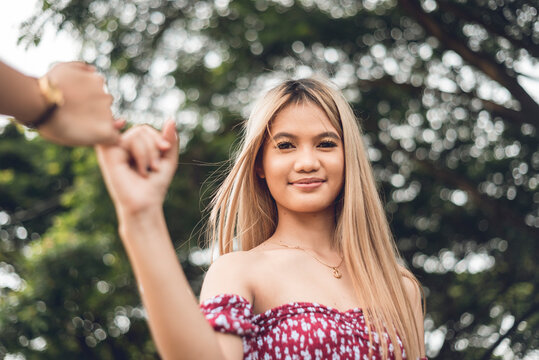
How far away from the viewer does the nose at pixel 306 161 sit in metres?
2.64

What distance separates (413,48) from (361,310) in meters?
4.79

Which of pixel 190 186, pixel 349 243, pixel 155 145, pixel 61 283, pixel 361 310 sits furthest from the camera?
pixel 190 186

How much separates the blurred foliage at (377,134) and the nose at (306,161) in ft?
10.4

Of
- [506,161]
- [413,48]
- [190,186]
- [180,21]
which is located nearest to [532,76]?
[506,161]

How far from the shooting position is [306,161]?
8.65ft

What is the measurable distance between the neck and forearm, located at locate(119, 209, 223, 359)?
102 centimetres

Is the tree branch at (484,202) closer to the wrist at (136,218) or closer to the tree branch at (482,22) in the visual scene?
the tree branch at (482,22)

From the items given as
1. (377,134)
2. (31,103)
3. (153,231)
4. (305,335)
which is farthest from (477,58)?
(31,103)

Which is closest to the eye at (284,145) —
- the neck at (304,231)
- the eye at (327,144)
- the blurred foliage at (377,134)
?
the eye at (327,144)

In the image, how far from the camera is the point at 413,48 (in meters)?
6.93

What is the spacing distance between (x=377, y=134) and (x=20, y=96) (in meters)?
5.99

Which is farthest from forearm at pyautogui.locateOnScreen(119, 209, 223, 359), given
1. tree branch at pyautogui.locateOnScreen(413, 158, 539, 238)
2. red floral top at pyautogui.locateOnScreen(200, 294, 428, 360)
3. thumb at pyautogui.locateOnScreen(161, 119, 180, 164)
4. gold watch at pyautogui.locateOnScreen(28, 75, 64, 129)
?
tree branch at pyautogui.locateOnScreen(413, 158, 539, 238)

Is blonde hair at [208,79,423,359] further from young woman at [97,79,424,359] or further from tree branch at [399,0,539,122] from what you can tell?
tree branch at [399,0,539,122]

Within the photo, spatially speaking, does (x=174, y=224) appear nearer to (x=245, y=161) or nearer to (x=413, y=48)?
(x=413, y=48)
